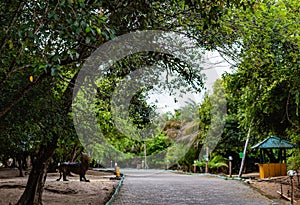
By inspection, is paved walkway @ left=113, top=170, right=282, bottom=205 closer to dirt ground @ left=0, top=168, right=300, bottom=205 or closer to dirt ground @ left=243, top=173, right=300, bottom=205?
dirt ground @ left=243, top=173, right=300, bottom=205

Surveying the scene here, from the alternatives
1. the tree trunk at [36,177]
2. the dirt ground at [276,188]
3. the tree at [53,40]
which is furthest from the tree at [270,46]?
the tree trunk at [36,177]

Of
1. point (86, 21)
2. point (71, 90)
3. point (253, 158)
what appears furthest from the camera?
point (253, 158)

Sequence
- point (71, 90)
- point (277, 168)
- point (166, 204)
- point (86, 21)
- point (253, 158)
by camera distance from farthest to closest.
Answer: point (253, 158), point (277, 168), point (166, 204), point (71, 90), point (86, 21)

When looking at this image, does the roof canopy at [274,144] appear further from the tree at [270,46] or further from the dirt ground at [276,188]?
the tree at [270,46]

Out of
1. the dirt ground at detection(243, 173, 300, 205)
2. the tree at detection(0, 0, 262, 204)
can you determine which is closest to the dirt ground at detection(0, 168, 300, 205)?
the dirt ground at detection(243, 173, 300, 205)

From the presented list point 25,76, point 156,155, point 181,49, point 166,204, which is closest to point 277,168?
point 166,204

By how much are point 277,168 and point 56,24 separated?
50.8 ft

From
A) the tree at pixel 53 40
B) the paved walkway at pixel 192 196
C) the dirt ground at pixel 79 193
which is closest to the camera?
the tree at pixel 53 40

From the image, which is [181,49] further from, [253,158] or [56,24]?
[253,158]

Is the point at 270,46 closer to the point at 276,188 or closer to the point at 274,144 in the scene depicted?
the point at 276,188

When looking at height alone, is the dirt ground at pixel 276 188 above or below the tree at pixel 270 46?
below

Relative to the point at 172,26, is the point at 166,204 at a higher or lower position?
lower

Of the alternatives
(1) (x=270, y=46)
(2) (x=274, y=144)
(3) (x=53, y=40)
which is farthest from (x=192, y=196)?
(3) (x=53, y=40)

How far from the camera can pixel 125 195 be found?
42.2 feet
